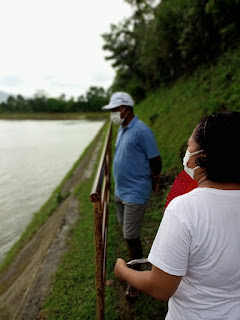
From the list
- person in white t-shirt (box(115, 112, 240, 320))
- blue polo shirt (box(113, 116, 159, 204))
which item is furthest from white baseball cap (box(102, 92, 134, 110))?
person in white t-shirt (box(115, 112, 240, 320))

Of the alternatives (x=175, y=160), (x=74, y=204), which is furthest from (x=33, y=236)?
(x=175, y=160)

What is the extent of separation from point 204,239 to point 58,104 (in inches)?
3598

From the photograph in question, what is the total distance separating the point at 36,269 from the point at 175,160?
2999 millimetres

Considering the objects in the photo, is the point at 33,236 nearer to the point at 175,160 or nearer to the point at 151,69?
the point at 175,160

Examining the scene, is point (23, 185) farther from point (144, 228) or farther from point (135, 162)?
point (135, 162)

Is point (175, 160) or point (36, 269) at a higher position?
point (175, 160)

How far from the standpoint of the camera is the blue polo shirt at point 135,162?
228 centimetres

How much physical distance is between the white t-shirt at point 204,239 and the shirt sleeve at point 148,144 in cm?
146

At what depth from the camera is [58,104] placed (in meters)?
87.0

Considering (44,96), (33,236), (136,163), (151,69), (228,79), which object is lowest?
(33,236)

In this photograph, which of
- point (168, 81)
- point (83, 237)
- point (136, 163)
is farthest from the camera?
point (168, 81)

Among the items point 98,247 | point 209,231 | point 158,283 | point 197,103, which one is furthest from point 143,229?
point 197,103

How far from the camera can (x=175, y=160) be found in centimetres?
463

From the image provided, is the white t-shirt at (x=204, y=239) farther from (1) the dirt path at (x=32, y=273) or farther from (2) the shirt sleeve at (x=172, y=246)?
(1) the dirt path at (x=32, y=273)
